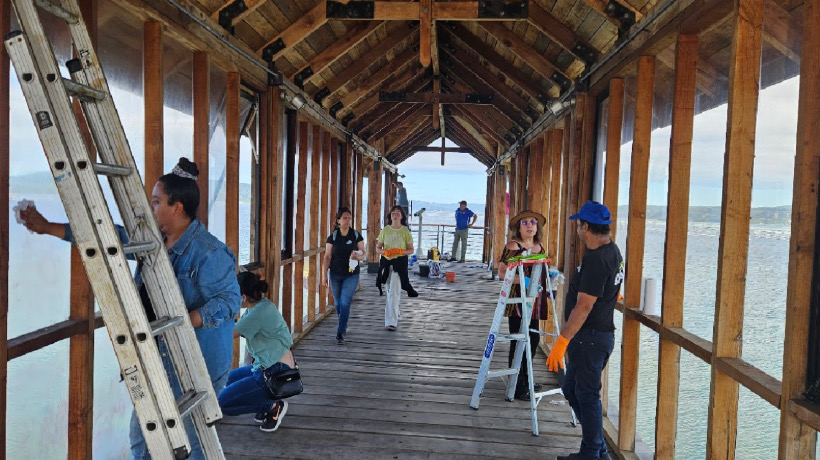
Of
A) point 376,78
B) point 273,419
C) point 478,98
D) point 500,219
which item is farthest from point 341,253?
point 500,219

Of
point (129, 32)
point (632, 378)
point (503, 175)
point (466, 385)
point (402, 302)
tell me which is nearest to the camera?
point (129, 32)

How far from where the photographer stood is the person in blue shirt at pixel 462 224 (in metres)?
13.5

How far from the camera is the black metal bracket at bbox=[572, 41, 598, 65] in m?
4.31

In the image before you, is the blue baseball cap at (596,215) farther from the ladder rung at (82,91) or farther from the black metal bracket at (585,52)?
the ladder rung at (82,91)

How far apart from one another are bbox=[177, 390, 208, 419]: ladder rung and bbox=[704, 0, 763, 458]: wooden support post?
203 cm

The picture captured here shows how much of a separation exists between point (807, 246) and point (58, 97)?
7.43ft

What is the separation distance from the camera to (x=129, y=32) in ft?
9.27

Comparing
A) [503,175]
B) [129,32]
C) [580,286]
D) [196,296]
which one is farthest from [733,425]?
[503,175]

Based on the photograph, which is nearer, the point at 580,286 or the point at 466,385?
the point at 580,286

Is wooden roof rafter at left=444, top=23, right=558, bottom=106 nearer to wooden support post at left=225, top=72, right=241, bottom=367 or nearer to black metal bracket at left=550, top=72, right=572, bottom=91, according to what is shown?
black metal bracket at left=550, top=72, right=572, bottom=91

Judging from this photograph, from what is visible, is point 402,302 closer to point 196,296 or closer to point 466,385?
point 466,385

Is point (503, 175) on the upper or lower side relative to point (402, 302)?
upper

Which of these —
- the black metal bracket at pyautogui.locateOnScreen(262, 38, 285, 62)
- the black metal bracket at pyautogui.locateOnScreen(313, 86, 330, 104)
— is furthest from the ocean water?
the black metal bracket at pyautogui.locateOnScreen(313, 86, 330, 104)

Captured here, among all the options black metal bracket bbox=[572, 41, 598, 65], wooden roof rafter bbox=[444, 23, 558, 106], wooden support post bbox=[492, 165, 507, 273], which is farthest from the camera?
wooden support post bbox=[492, 165, 507, 273]
